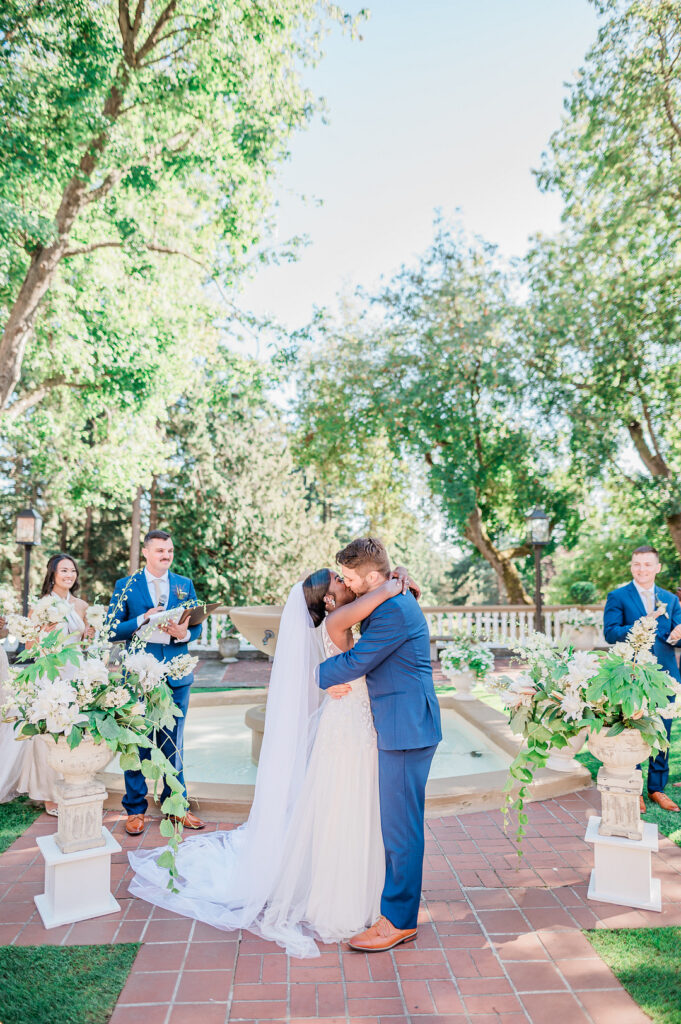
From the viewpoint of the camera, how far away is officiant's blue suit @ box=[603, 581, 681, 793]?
5.19 meters

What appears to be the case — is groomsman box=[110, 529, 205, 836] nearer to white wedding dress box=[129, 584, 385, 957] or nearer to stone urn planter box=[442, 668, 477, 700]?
white wedding dress box=[129, 584, 385, 957]

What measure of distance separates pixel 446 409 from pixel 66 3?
1073cm

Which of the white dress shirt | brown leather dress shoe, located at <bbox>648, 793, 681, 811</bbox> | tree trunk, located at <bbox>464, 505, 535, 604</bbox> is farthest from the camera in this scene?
tree trunk, located at <bbox>464, 505, 535, 604</bbox>

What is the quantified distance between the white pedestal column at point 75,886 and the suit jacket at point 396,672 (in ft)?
5.14

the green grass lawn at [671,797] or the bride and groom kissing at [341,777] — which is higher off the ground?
the bride and groom kissing at [341,777]

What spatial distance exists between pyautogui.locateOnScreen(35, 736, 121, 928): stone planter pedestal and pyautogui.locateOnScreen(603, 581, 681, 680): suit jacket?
3679 millimetres

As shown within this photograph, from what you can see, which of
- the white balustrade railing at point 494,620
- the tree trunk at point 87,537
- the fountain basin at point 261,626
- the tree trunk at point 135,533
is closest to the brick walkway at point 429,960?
the fountain basin at point 261,626

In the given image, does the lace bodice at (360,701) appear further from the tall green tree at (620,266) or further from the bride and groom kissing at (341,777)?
the tall green tree at (620,266)

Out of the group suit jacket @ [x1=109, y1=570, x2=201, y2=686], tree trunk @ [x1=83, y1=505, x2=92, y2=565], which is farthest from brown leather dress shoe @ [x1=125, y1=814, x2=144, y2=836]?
tree trunk @ [x1=83, y1=505, x2=92, y2=565]

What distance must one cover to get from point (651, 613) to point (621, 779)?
1.81 m

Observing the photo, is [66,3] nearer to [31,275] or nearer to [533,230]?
[31,275]

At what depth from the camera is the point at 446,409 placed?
662 inches

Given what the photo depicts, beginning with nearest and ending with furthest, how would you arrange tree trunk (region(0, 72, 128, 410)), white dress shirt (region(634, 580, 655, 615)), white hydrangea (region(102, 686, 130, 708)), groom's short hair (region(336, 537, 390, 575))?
Result: groom's short hair (region(336, 537, 390, 575)) < white hydrangea (region(102, 686, 130, 708)) < white dress shirt (region(634, 580, 655, 615)) < tree trunk (region(0, 72, 128, 410))

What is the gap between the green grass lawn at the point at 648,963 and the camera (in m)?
2.88
